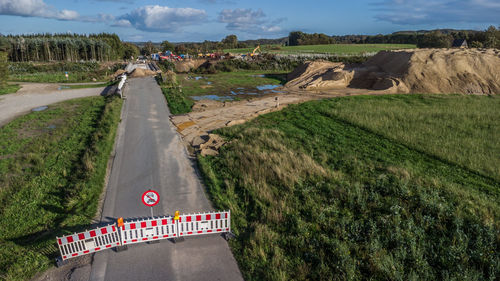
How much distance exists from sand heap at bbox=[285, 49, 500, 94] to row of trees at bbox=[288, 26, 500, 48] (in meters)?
44.8

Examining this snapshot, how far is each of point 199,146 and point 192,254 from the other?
8.40m

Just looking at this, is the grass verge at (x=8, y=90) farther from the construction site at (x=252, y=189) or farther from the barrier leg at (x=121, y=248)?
the barrier leg at (x=121, y=248)

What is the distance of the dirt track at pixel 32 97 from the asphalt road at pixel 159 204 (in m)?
11.0

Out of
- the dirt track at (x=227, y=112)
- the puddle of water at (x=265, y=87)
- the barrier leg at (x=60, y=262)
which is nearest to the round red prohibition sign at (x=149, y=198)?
the barrier leg at (x=60, y=262)

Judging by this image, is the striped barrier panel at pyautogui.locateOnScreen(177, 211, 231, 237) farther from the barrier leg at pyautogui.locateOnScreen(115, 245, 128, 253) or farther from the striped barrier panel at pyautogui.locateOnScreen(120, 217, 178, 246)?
the barrier leg at pyautogui.locateOnScreen(115, 245, 128, 253)

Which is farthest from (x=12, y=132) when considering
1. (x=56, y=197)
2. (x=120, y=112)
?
(x=56, y=197)

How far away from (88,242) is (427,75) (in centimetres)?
3255

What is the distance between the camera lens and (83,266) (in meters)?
7.39

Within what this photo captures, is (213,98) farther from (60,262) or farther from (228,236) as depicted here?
(60,262)

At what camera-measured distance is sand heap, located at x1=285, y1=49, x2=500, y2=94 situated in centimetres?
2852

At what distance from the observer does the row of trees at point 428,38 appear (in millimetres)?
65625

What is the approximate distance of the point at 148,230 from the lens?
26.7 ft

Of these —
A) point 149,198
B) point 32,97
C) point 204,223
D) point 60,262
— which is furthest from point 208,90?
point 60,262

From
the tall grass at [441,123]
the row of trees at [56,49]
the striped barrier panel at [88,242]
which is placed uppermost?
the row of trees at [56,49]
